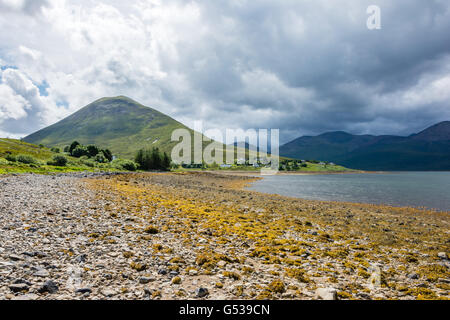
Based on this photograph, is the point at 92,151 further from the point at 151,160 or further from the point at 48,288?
the point at 48,288

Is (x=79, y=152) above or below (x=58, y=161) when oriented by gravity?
above

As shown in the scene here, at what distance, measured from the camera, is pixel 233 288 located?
7703 millimetres

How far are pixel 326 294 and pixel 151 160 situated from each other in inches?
5205

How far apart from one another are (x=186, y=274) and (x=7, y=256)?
6398 millimetres

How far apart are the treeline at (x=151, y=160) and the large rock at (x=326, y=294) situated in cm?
12888

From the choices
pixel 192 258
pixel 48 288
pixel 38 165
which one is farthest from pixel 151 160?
pixel 48 288

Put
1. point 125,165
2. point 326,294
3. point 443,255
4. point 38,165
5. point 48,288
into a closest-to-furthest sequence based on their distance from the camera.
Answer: point 48,288, point 326,294, point 443,255, point 38,165, point 125,165

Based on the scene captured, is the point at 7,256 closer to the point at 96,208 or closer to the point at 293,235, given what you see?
the point at 96,208

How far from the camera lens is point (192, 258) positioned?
10.1 metres

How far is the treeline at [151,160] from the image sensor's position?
422 ft

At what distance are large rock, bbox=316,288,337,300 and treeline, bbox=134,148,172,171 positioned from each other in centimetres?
12888

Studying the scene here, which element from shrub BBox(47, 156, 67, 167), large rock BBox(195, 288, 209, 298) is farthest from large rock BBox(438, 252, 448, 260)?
shrub BBox(47, 156, 67, 167)

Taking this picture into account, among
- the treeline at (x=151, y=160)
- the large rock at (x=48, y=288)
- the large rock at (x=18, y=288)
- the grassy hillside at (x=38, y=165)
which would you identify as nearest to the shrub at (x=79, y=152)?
the grassy hillside at (x=38, y=165)

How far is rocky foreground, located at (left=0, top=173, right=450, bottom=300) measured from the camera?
721 centimetres
